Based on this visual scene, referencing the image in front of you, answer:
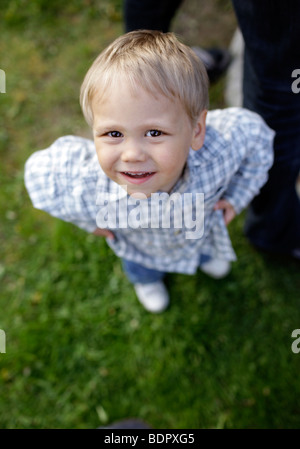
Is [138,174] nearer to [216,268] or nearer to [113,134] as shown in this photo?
[113,134]

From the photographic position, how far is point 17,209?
8.19 feet

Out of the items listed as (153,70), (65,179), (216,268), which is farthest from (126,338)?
(153,70)

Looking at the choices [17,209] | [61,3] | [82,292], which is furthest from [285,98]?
[61,3]

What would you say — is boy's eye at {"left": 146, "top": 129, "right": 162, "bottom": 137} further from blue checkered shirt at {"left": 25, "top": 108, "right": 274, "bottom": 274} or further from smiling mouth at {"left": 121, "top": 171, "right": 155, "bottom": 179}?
blue checkered shirt at {"left": 25, "top": 108, "right": 274, "bottom": 274}

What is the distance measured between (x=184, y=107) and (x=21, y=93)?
2.00m

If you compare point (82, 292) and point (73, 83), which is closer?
point (82, 292)

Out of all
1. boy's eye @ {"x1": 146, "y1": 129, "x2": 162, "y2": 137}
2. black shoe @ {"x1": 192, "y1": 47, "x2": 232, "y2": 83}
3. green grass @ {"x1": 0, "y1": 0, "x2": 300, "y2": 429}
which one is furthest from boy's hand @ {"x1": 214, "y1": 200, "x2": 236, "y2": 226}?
black shoe @ {"x1": 192, "y1": 47, "x2": 232, "y2": 83}

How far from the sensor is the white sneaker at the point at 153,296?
7.03 feet

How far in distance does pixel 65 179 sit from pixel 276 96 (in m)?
0.87

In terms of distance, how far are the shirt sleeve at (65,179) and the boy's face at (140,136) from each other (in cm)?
20

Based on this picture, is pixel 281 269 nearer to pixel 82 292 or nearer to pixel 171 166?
pixel 82 292

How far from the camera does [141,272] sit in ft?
6.62

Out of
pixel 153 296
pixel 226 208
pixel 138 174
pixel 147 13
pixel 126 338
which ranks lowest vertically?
pixel 126 338

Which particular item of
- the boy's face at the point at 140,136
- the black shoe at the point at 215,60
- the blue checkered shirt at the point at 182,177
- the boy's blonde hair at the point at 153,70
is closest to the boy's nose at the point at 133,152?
the boy's face at the point at 140,136
